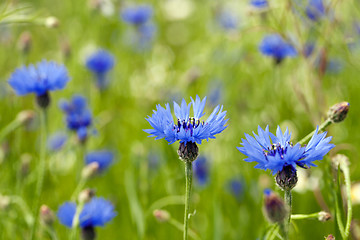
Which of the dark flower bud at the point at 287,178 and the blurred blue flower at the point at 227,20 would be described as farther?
the blurred blue flower at the point at 227,20

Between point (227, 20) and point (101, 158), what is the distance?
154 centimetres

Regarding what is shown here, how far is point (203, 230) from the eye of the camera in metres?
1.69

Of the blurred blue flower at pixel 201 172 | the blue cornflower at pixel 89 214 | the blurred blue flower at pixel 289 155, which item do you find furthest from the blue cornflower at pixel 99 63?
the blurred blue flower at pixel 289 155

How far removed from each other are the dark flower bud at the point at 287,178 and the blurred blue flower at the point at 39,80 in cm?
77

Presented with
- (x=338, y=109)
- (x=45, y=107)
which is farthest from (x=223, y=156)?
(x=338, y=109)

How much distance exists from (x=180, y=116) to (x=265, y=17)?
1.25 metres

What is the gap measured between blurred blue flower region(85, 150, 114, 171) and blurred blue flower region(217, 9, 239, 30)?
3.91 ft

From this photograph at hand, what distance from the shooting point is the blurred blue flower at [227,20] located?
115 inches

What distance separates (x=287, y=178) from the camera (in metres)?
0.83

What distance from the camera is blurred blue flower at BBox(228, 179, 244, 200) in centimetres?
186

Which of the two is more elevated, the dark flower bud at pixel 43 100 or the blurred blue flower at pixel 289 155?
the dark flower bud at pixel 43 100

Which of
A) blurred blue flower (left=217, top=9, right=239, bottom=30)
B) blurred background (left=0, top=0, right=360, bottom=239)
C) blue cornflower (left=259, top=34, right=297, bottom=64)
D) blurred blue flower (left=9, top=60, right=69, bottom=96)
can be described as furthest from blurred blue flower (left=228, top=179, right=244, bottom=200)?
blurred blue flower (left=217, top=9, right=239, bottom=30)

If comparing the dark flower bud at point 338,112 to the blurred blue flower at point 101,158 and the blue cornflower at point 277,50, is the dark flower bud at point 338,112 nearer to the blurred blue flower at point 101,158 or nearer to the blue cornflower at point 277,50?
the blue cornflower at point 277,50

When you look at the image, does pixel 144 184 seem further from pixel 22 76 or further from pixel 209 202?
pixel 22 76
